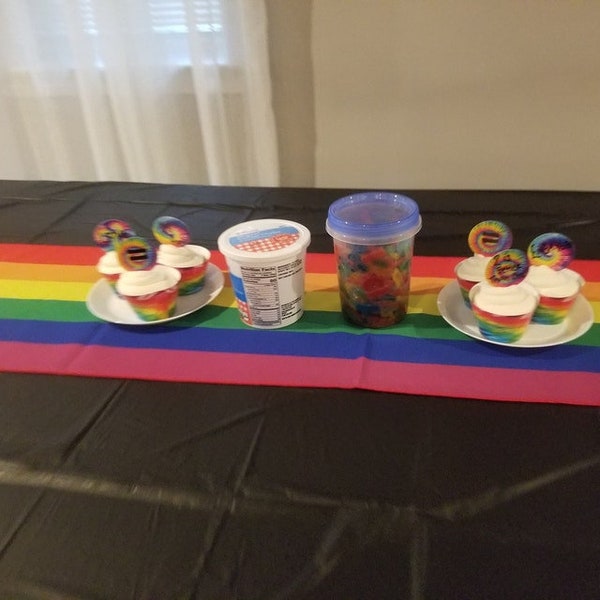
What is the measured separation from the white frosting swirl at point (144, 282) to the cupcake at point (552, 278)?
48 cm

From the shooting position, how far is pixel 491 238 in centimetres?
87

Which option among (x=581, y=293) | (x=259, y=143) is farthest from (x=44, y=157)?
(x=581, y=293)

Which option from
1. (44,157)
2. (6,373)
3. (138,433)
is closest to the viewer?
(138,433)

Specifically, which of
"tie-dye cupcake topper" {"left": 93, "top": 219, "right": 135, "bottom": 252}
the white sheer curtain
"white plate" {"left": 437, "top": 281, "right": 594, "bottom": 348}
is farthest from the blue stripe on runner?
the white sheer curtain

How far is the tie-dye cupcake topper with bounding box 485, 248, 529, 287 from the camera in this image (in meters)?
0.76

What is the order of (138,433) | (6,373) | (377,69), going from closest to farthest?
(138,433) < (6,373) < (377,69)

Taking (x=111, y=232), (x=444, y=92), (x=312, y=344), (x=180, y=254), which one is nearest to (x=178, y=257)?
(x=180, y=254)

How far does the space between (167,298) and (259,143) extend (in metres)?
1.09

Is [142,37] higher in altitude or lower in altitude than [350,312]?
higher

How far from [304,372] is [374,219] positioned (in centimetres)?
22

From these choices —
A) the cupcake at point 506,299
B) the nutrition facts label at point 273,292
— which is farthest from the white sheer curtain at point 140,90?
the cupcake at point 506,299

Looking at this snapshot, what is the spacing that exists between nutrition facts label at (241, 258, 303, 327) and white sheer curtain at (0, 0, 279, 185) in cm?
110

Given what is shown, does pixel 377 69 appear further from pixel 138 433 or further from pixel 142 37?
pixel 138 433

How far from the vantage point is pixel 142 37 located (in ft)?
5.93
